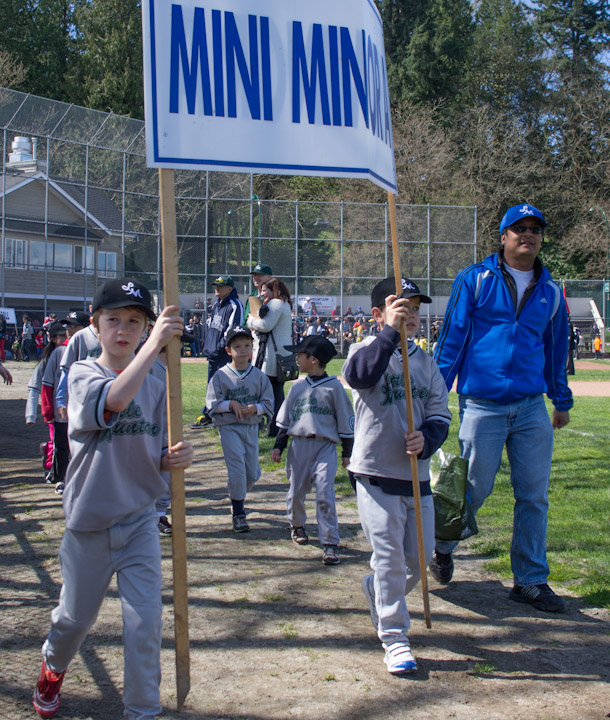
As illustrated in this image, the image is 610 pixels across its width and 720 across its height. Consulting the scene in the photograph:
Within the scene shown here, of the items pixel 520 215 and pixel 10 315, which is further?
pixel 10 315

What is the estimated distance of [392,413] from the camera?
13.1 ft

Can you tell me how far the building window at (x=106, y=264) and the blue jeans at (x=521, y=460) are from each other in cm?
2450

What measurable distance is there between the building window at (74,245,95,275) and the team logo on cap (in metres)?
24.7

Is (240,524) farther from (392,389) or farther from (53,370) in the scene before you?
(53,370)

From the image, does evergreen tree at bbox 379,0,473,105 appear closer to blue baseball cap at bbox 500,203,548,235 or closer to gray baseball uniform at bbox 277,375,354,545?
gray baseball uniform at bbox 277,375,354,545

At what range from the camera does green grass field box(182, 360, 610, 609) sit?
199 inches

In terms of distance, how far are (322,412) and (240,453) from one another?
2.70ft

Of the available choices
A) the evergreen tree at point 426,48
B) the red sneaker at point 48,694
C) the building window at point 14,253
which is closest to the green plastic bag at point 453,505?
the red sneaker at point 48,694

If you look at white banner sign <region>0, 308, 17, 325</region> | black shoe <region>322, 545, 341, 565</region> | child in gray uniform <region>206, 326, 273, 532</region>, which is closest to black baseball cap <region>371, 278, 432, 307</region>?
black shoe <region>322, 545, 341, 565</region>

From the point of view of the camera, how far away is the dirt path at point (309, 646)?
10.7 ft

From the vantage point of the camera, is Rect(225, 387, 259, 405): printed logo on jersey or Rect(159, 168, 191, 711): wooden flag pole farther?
Rect(225, 387, 259, 405): printed logo on jersey

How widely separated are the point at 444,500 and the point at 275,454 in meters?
1.84

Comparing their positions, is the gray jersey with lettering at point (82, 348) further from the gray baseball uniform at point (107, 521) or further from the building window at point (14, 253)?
the building window at point (14, 253)

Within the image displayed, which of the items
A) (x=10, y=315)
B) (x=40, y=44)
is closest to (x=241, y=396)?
(x=10, y=315)
